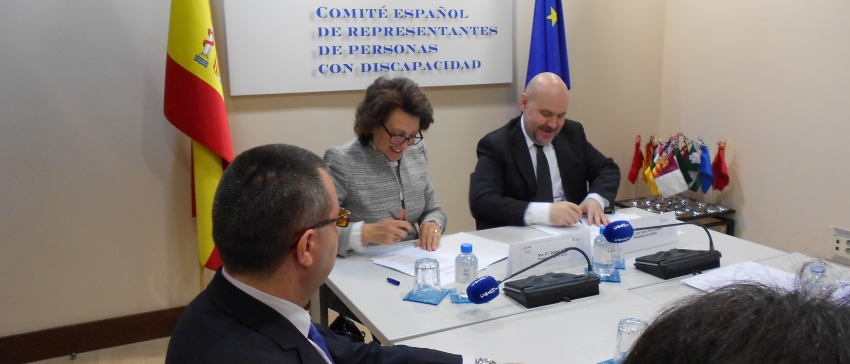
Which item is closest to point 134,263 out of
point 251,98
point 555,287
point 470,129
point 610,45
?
point 251,98

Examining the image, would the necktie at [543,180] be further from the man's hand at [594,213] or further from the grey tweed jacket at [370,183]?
the grey tweed jacket at [370,183]

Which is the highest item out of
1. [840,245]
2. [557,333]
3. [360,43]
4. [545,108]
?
[360,43]

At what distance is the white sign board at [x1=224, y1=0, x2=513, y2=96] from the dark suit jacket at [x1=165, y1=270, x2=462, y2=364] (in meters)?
2.19

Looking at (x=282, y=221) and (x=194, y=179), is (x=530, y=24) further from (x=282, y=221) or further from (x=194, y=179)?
(x=282, y=221)

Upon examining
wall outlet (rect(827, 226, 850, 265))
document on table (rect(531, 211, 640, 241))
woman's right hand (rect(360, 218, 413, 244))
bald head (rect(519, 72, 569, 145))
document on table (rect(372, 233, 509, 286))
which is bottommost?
wall outlet (rect(827, 226, 850, 265))

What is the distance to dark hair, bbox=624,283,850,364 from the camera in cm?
46

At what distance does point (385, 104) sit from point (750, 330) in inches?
73.3

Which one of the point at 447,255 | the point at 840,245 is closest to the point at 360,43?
the point at 447,255

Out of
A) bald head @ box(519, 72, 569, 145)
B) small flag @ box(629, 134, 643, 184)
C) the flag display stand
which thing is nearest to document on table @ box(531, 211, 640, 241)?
bald head @ box(519, 72, 569, 145)

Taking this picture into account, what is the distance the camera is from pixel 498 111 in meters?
3.75

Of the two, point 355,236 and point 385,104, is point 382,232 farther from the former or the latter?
point 385,104

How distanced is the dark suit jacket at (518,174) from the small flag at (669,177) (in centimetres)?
99

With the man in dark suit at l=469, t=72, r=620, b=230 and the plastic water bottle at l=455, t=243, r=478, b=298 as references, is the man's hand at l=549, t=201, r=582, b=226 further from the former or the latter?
the plastic water bottle at l=455, t=243, r=478, b=298

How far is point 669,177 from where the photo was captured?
3748 millimetres
